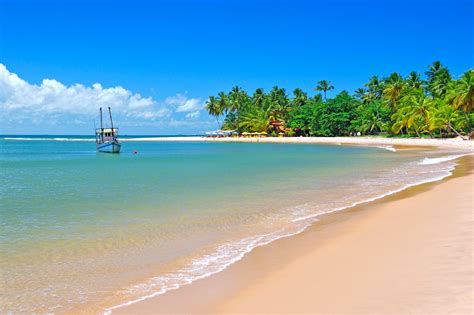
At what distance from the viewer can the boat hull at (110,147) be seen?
59.7 metres

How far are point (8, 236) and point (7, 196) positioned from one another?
8.09 m

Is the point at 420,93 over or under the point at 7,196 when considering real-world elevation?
over

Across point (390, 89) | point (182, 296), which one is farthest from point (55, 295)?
point (390, 89)

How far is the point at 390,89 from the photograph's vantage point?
258ft

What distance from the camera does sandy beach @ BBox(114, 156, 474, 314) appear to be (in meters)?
4.95

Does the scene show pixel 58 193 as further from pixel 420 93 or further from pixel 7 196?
pixel 420 93

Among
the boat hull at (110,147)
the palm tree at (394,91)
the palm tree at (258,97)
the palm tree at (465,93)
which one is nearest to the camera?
the palm tree at (465,93)

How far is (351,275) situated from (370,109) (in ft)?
275

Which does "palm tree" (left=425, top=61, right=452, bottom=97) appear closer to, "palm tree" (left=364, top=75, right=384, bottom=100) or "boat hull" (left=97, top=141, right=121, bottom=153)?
"palm tree" (left=364, top=75, right=384, bottom=100)

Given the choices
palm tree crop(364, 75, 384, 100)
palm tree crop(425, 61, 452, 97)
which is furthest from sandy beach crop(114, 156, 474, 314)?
palm tree crop(364, 75, 384, 100)

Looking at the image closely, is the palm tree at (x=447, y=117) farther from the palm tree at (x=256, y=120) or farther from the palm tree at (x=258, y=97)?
the palm tree at (x=258, y=97)

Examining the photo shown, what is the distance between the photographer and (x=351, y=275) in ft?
19.5

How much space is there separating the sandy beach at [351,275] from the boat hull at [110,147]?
53.2 meters

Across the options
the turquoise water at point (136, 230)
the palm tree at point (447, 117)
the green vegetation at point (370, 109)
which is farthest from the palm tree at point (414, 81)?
the turquoise water at point (136, 230)
